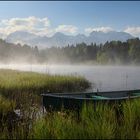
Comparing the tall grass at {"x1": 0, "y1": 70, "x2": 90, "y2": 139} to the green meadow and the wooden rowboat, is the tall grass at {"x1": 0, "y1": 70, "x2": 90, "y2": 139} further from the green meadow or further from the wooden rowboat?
the wooden rowboat

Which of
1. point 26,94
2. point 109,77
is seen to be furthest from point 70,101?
point 109,77

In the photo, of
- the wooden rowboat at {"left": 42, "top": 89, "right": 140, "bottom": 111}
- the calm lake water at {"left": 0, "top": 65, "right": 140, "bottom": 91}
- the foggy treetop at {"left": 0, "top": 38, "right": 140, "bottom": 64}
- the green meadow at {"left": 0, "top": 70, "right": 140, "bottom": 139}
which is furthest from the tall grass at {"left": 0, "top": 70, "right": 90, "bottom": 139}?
the foggy treetop at {"left": 0, "top": 38, "right": 140, "bottom": 64}

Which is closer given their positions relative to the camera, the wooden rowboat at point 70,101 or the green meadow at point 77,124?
the green meadow at point 77,124

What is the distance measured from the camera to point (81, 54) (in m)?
154

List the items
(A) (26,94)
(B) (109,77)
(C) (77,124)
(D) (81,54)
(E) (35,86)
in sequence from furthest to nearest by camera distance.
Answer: (D) (81,54), (B) (109,77), (E) (35,86), (A) (26,94), (C) (77,124)

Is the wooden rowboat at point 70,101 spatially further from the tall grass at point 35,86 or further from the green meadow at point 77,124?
the tall grass at point 35,86

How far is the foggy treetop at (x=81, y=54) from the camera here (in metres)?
123

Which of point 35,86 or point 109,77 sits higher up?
point 109,77

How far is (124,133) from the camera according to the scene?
6.85 metres

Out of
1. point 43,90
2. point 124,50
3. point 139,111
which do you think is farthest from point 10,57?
point 139,111

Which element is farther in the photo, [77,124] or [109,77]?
[109,77]

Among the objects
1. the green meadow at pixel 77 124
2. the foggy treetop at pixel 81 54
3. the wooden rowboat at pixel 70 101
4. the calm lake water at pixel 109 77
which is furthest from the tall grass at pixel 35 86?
the foggy treetop at pixel 81 54

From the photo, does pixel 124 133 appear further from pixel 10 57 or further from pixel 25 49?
pixel 25 49

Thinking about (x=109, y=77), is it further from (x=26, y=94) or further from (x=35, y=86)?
(x=26, y=94)
